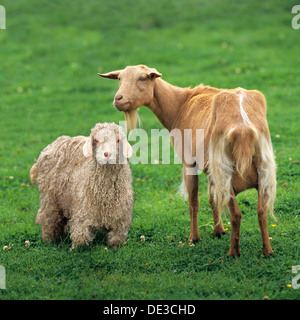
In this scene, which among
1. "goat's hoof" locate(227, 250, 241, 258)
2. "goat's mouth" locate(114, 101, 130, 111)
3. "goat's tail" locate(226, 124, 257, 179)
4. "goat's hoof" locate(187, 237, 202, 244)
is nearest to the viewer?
"goat's tail" locate(226, 124, 257, 179)

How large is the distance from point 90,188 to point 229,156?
1.80 meters

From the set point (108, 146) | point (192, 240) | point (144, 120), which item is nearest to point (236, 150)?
point (108, 146)

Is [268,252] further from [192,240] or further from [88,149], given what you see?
[88,149]

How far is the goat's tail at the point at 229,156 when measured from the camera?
492 cm

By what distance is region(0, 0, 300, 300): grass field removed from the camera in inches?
205

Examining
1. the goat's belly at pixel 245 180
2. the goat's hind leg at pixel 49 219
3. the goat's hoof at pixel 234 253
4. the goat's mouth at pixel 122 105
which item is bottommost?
the goat's hoof at pixel 234 253

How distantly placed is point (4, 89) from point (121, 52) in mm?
4203

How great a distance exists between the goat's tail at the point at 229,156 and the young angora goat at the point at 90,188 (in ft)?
3.66

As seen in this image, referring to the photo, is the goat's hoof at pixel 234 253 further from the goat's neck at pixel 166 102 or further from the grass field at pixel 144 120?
the goat's neck at pixel 166 102

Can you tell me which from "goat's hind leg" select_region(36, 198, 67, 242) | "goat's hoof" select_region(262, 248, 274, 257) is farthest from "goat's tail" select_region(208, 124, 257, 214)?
"goat's hind leg" select_region(36, 198, 67, 242)

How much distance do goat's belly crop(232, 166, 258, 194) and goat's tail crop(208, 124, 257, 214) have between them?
0.19 ft

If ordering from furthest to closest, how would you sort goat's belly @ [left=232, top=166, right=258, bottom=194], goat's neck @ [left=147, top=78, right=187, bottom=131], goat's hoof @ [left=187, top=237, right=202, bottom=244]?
goat's neck @ [left=147, top=78, right=187, bottom=131] < goat's hoof @ [left=187, top=237, right=202, bottom=244] < goat's belly @ [left=232, top=166, right=258, bottom=194]

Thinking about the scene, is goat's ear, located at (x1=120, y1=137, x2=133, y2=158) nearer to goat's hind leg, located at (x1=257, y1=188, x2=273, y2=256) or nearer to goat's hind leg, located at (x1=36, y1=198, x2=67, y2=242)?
goat's hind leg, located at (x1=36, y1=198, x2=67, y2=242)

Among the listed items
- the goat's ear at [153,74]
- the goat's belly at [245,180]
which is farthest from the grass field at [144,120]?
the goat's ear at [153,74]
